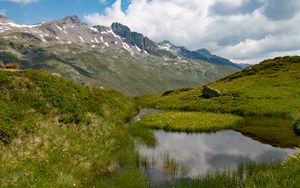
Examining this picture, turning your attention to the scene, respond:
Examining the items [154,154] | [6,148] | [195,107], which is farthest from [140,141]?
[195,107]

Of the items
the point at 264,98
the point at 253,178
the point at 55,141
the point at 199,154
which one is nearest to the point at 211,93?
the point at 264,98

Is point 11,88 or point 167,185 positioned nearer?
point 167,185

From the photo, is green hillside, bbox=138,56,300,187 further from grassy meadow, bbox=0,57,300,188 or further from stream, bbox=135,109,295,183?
stream, bbox=135,109,295,183

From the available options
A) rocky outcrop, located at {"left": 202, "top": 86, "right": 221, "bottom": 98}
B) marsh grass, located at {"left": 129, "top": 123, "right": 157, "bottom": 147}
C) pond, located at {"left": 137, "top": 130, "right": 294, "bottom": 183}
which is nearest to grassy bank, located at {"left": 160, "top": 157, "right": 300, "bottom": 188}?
pond, located at {"left": 137, "top": 130, "right": 294, "bottom": 183}

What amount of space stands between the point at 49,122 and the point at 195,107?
45099 millimetres

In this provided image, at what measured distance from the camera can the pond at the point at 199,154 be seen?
2128 cm

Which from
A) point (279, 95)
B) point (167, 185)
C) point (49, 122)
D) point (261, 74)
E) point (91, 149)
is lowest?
point (167, 185)

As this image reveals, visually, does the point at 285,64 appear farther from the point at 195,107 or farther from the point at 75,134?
the point at 75,134

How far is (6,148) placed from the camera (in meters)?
17.7

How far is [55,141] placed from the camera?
68.7 feet

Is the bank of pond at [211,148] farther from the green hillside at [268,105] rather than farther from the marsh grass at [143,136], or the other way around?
the green hillside at [268,105]

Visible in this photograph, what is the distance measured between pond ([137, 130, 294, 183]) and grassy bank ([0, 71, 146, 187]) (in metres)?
1.56

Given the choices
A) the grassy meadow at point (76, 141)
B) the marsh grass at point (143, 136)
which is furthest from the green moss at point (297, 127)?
the marsh grass at point (143, 136)

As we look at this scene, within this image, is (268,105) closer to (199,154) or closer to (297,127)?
(297,127)
